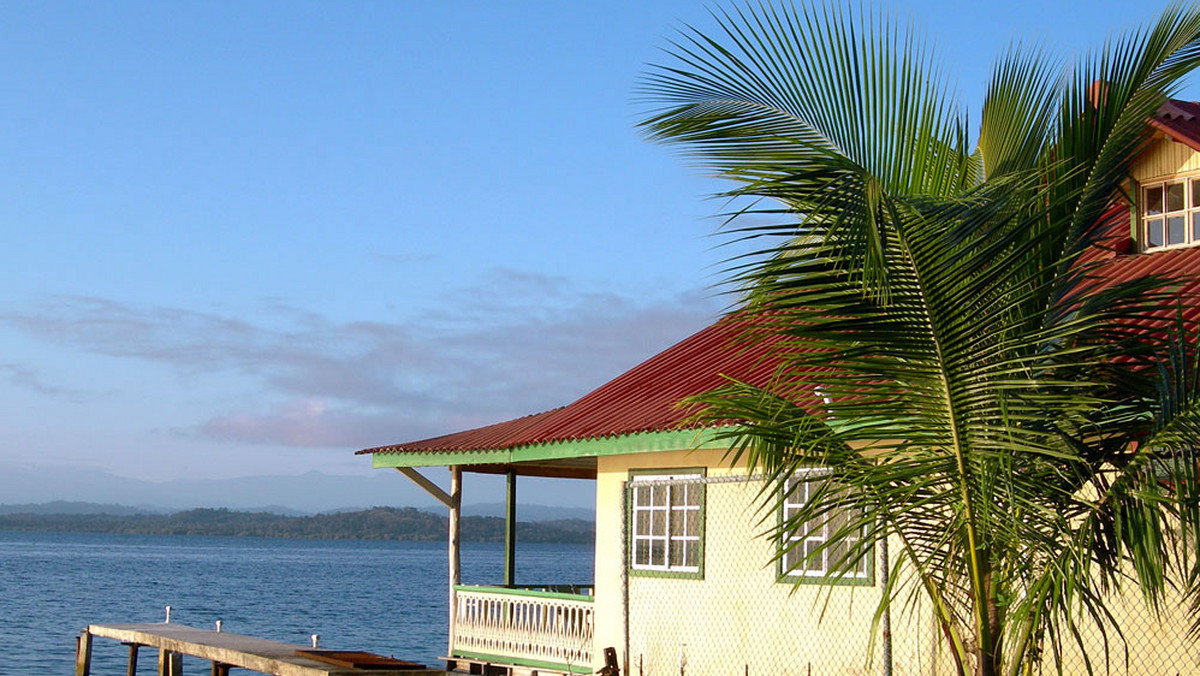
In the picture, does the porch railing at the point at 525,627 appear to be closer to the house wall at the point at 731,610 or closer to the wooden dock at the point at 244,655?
the house wall at the point at 731,610

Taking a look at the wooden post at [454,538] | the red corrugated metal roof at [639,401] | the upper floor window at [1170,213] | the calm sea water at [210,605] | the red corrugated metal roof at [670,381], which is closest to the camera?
the red corrugated metal roof at [670,381]

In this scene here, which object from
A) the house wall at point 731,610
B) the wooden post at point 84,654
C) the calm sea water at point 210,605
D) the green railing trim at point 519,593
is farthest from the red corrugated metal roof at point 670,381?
the calm sea water at point 210,605

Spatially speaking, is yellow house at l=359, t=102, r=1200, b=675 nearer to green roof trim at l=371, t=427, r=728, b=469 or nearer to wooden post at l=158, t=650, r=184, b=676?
green roof trim at l=371, t=427, r=728, b=469

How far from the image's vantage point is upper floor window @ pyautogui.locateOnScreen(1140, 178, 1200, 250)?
43.5ft

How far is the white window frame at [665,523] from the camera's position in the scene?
1443cm

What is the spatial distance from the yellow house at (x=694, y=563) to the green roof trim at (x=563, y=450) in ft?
0.07

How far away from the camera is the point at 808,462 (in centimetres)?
810

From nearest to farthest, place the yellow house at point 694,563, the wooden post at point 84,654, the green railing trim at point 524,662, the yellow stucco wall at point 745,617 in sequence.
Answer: the yellow stucco wall at point 745,617, the yellow house at point 694,563, the green railing trim at point 524,662, the wooden post at point 84,654

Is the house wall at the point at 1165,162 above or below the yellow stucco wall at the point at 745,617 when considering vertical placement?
above

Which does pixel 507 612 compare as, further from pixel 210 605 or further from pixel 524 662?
pixel 210 605

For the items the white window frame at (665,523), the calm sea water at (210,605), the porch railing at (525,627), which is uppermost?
the white window frame at (665,523)

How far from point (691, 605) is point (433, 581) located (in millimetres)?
95770

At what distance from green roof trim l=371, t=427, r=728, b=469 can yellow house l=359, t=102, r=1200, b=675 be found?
21 millimetres

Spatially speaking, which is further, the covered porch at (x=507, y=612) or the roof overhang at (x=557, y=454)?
the covered porch at (x=507, y=612)
